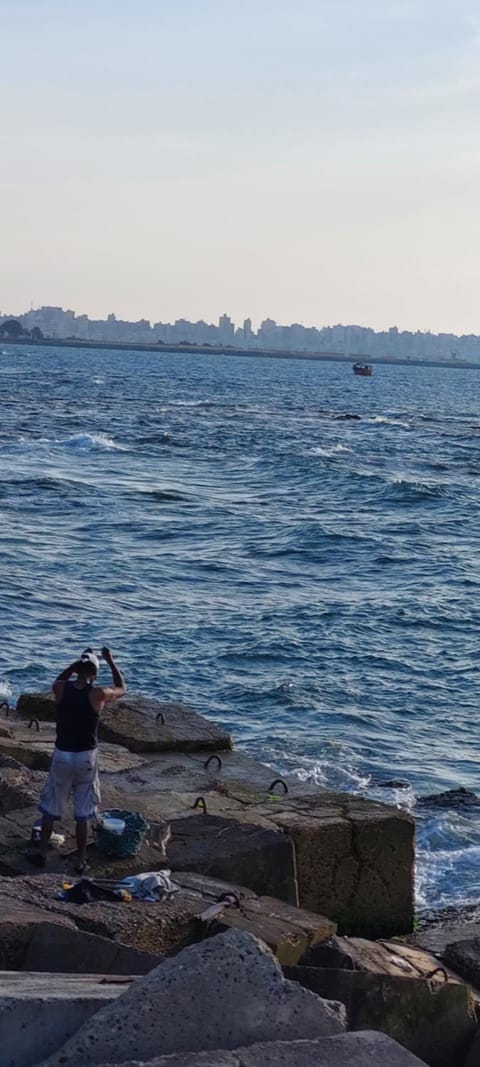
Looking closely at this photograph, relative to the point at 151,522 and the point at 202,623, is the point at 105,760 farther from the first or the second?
the point at 151,522

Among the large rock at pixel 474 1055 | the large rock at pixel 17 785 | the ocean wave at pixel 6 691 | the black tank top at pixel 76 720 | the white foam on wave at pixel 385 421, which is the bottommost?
the ocean wave at pixel 6 691

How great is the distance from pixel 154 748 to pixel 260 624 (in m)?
9.17

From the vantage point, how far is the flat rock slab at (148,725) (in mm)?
11930

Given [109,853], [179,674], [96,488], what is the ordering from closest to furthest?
1. [109,853]
2. [179,674]
3. [96,488]

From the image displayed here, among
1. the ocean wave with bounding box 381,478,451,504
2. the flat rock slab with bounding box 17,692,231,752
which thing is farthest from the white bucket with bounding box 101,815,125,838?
the ocean wave with bounding box 381,478,451,504

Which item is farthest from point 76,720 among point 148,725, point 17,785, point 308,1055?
point 308,1055

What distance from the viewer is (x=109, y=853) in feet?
28.4

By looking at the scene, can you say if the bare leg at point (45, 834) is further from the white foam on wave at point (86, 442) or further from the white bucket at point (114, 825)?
the white foam on wave at point (86, 442)

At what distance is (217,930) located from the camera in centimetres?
773

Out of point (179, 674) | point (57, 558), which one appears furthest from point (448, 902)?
point (57, 558)

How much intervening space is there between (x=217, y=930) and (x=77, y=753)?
4.92ft

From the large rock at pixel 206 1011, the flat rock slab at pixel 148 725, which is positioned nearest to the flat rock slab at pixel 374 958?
the large rock at pixel 206 1011

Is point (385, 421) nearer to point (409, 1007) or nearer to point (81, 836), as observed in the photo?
point (81, 836)

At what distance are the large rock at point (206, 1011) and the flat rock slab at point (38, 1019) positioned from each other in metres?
0.18
